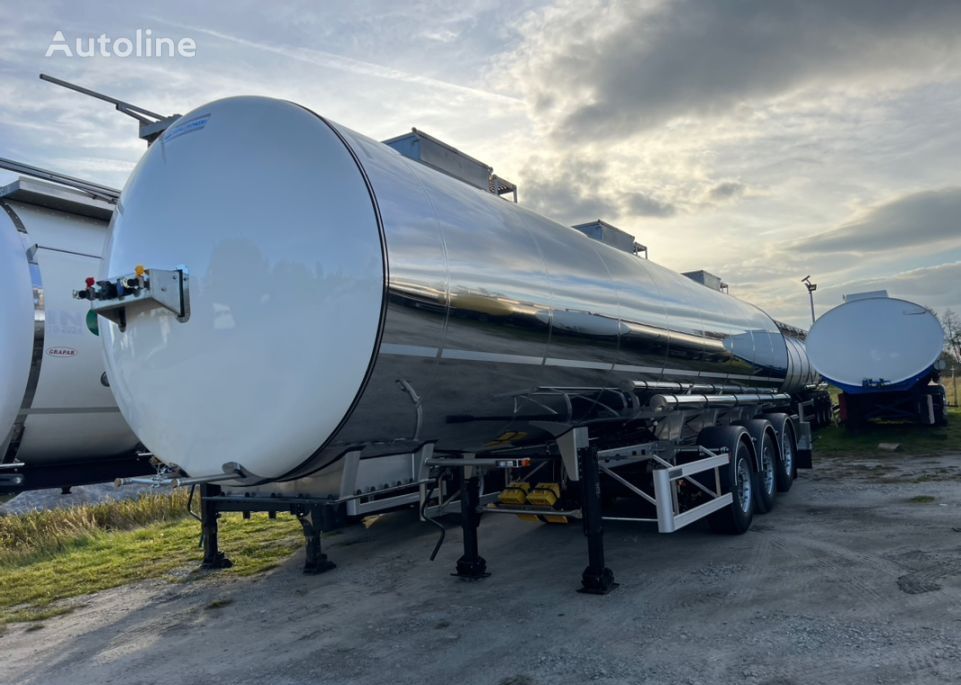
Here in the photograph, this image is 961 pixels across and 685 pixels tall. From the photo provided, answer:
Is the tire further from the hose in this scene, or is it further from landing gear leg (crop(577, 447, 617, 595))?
the hose

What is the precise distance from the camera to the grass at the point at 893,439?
14.9 m

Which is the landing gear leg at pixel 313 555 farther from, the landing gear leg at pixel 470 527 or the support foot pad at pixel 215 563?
the landing gear leg at pixel 470 527

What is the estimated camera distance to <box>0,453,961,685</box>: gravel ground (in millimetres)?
4371

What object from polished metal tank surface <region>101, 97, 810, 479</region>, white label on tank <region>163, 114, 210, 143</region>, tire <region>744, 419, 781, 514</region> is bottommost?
tire <region>744, 419, 781, 514</region>

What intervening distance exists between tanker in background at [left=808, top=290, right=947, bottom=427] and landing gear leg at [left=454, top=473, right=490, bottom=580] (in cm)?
1207

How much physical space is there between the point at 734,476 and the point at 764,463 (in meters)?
1.79

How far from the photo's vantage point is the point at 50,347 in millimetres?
5965

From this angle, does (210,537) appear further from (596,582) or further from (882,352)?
(882,352)

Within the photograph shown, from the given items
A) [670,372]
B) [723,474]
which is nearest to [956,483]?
[723,474]

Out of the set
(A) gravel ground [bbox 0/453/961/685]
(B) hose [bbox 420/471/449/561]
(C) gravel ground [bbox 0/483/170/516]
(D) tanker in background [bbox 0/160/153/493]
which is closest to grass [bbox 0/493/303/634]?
(A) gravel ground [bbox 0/453/961/685]

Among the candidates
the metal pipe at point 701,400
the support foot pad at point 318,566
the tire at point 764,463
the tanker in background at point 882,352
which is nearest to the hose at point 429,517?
the support foot pad at point 318,566

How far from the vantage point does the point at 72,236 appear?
Answer: 6418 millimetres

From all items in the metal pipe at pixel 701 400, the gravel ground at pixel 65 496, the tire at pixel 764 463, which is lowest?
the gravel ground at pixel 65 496

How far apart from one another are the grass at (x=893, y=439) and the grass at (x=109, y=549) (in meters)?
11.8
